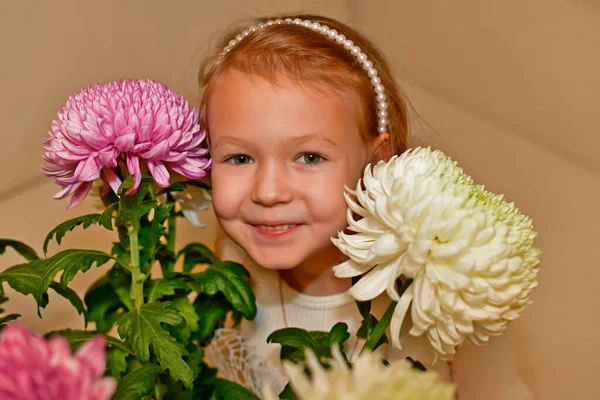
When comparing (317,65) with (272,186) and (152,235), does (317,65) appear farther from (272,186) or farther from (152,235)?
(152,235)

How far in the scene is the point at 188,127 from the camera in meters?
0.95

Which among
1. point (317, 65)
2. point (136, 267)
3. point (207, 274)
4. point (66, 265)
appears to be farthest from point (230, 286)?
point (317, 65)

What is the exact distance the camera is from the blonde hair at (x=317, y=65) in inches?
37.5

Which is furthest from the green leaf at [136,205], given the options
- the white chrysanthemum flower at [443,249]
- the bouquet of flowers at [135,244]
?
the white chrysanthemum flower at [443,249]

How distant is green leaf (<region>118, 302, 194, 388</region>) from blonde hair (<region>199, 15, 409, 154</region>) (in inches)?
13.9

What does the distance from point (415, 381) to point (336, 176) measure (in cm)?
54

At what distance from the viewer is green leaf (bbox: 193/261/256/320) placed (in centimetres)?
98

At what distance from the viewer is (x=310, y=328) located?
1165mm

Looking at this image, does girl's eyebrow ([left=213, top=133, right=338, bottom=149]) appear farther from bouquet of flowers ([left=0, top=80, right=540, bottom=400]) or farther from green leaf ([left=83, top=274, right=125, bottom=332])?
green leaf ([left=83, top=274, right=125, bottom=332])

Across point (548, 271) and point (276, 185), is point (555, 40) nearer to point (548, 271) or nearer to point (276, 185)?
point (548, 271)

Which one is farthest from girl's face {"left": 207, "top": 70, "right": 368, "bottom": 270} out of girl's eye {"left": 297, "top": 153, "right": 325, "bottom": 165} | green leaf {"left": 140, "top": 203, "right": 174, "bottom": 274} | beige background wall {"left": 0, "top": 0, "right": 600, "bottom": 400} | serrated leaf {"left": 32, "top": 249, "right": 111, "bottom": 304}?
beige background wall {"left": 0, "top": 0, "right": 600, "bottom": 400}

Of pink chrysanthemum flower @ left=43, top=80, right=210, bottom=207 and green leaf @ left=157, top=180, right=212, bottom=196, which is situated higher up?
pink chrysanthemum flower @ left=43, top=80, right=210, bottom=207

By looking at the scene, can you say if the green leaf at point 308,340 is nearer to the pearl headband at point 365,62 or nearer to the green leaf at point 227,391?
the green leaf at point 227,391

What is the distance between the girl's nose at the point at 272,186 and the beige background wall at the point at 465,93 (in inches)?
19.8
